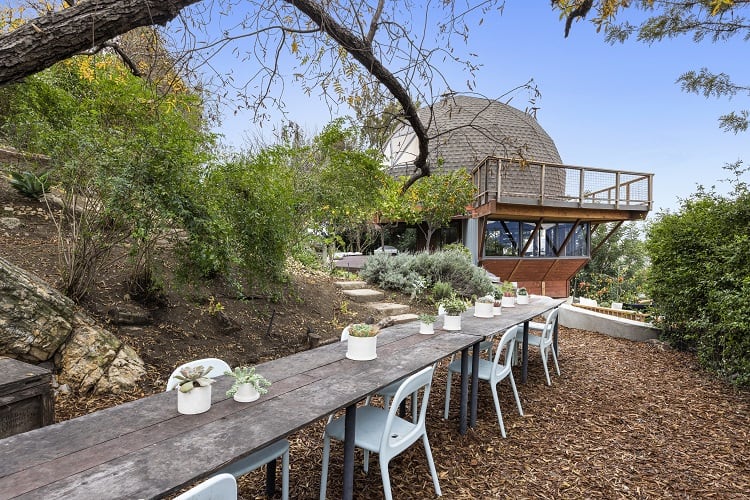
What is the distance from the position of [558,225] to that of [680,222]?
25.7 feet

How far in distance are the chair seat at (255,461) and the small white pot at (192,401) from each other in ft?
1.01

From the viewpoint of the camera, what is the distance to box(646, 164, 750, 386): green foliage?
14.1 ft

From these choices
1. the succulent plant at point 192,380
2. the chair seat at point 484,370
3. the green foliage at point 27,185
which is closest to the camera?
the succulent plant at point 192,380

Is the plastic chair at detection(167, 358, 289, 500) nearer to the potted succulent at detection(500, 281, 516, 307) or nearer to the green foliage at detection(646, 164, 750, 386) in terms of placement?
the potted succulent at detection(500, 281, 516, 307)

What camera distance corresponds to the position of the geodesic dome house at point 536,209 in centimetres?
1073

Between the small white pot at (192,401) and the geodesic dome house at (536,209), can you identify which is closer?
the small white pot at (192,401)

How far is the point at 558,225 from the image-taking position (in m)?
13.1

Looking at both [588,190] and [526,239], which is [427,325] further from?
[526,239]

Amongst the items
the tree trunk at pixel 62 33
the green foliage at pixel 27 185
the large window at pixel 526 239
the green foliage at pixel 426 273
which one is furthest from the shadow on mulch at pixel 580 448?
the large window at pixel 526 239

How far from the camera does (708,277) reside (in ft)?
15.9

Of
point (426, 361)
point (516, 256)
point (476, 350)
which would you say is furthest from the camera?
point (516, 256)

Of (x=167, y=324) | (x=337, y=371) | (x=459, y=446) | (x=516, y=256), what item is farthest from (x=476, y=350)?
(x=516, y=256)

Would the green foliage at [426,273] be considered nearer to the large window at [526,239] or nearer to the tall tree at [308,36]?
the large window at [526,239]

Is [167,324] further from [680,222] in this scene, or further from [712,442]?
[680,222]
